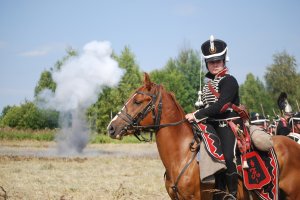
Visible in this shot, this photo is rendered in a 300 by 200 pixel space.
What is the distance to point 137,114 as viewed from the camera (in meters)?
7.62

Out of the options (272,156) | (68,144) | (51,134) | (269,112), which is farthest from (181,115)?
(269,112)

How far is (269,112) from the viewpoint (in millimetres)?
79438

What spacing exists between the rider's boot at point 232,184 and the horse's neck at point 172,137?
831 millimetres

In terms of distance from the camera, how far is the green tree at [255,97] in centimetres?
8156

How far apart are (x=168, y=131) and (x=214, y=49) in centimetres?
173

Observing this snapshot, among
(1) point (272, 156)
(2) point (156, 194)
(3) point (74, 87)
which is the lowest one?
(2) point (156, 194)

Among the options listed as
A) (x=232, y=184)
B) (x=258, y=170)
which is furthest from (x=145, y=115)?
(x=258, y=170)

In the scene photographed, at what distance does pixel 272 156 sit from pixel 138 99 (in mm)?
2780

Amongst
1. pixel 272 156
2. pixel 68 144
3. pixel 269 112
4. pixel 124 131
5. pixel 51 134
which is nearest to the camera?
pixel 124 131

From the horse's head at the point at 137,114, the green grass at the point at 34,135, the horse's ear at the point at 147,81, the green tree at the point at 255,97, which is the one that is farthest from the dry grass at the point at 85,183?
the green tree at the point at 255,97

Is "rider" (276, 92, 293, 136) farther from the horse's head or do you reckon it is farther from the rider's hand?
the horse's head

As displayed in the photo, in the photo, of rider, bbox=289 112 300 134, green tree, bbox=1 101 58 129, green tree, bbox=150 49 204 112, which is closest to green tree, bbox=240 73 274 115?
green tree, bbox=150 49 204 112

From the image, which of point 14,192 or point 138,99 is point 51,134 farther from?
point 138,99

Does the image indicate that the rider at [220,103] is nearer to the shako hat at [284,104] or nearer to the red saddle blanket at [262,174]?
the red saddle blanket at [262,174]
